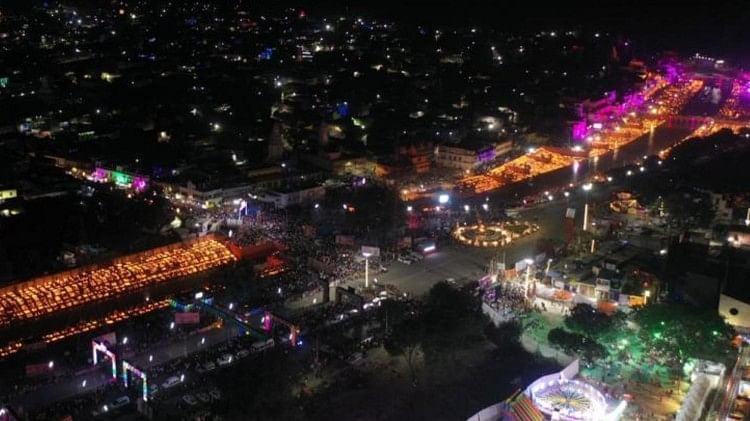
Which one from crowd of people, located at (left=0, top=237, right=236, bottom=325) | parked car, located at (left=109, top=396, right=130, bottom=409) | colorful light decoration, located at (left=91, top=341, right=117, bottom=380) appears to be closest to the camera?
parked car, located at (left=109, top=396, right=130, bottom=409)

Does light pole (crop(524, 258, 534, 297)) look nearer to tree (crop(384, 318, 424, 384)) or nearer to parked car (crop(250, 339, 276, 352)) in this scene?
tree (crop(384, 318, 424, 384))

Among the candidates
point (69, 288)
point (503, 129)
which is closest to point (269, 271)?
point (69, 288)

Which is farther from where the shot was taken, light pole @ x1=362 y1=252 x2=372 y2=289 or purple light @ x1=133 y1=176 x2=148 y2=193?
purple light @ x1=133 y1=176 x2=148 y2=193

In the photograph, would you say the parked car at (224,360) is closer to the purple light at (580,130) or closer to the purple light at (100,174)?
the purple light at (100,174)

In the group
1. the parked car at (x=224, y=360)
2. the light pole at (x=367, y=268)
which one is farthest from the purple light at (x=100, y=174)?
the parked car at (x=224, y=360)

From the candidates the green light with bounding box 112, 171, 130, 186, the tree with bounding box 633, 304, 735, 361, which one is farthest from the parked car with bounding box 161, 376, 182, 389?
the green light with bounding box 112, 171, 130, 186

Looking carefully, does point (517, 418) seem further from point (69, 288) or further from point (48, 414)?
point (69, 288)

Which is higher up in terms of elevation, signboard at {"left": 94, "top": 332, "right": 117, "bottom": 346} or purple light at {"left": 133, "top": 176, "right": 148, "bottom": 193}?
purple light at {"left": 133, "top": 176, "right": 148, "bottom": 193}

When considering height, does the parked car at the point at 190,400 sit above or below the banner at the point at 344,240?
below

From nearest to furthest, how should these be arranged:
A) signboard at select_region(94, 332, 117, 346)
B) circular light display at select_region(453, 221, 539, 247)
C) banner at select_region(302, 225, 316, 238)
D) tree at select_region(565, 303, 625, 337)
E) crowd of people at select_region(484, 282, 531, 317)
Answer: signboard at select_region(94, 332, 117, 346)
tree at select_region(565, 303, 625, 337)
crowd of people at select_region(484, 282, 531, 317)
banner at select_region(302, 225, 316, 238)
circular light display at select_region(453, 221, 539, 247)
